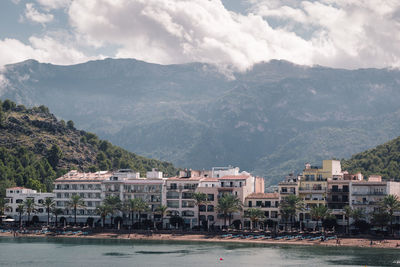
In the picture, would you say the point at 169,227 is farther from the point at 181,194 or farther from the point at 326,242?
the point at 326,242

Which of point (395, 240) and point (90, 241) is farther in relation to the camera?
point (90, 241)

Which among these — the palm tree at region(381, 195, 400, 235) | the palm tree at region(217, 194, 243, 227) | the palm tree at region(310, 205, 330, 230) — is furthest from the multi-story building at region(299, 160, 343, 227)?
the palm tree at region(381, 195, 400, 235)

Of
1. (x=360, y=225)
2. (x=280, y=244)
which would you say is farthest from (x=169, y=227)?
(x=360, y=225)

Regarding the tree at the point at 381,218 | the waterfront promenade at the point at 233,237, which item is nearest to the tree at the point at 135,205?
the waterfront promenade at the point at 233,237

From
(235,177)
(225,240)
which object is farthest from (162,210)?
(225,240)

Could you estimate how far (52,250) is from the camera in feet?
497

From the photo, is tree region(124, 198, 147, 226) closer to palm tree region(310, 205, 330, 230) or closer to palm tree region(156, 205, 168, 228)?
palm tree region(156, 205, 168, 228)

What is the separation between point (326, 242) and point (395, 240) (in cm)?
1559

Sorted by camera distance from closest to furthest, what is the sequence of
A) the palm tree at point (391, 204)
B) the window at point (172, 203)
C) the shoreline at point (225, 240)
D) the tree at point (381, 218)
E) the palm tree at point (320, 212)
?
the shoreline at point (225, 240)
the tree at point (381, 218)
the palm tree at point (391, 204)
the palm tree at point (320, 212)
the window at point (172, 203)

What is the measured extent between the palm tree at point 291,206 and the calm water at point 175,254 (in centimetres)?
1769

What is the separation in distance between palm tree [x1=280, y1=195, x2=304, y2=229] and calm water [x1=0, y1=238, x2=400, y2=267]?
58.1ft

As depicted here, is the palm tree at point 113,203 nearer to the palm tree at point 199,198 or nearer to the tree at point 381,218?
the palm tree at point 199,198

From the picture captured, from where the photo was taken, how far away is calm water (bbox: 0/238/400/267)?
13112 centimetres

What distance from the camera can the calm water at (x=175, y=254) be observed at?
430ft
